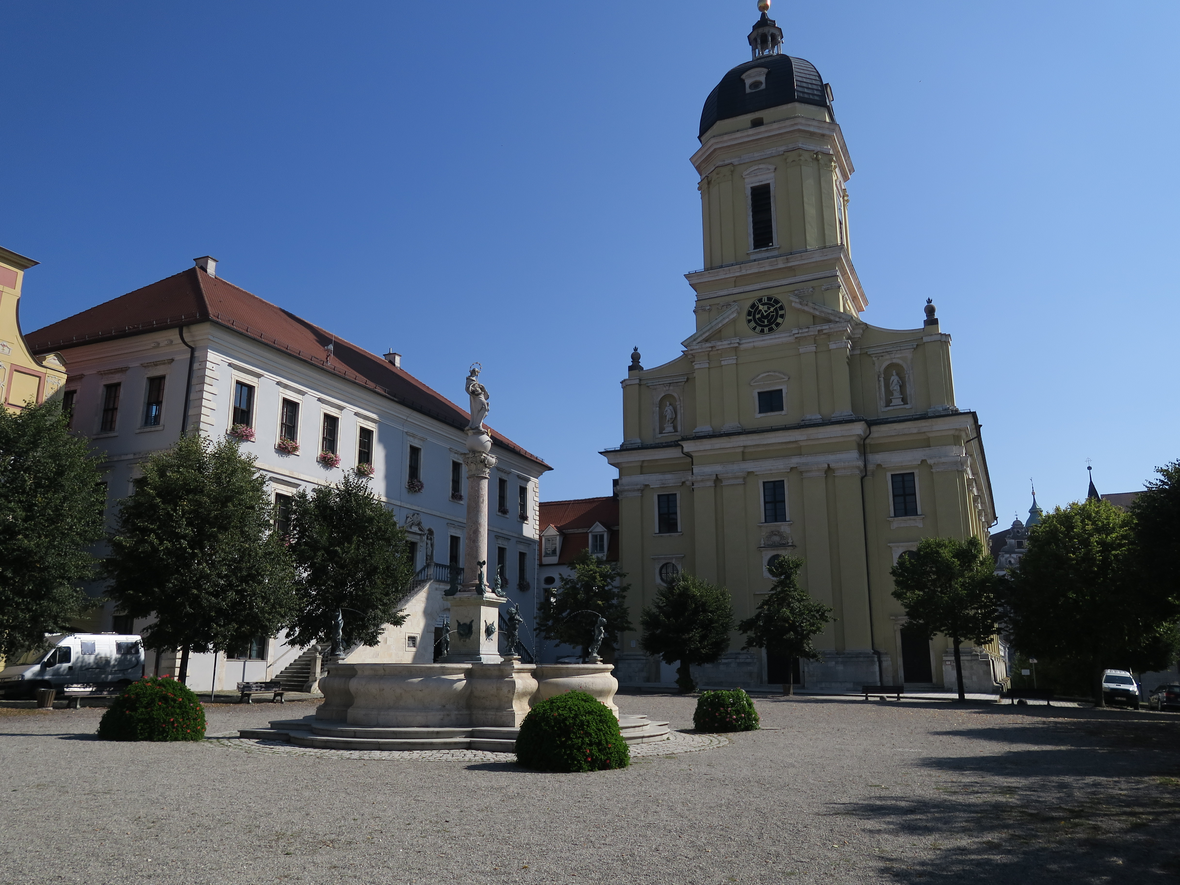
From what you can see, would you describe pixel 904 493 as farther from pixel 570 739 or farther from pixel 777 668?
pixel 570 739

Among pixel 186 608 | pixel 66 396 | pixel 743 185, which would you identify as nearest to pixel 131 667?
pixel 186 608

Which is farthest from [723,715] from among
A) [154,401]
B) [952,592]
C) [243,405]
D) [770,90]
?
[770,90]

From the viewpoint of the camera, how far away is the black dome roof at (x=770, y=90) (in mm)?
47625

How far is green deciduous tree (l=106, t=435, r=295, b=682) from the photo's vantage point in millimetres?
23781

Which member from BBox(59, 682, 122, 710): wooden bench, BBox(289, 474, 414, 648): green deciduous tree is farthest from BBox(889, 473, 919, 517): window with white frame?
BBox(59, 682, 122, 710): wooden bench

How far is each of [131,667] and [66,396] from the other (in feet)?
38.3

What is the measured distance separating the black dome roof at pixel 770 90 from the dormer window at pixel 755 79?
0.18 m

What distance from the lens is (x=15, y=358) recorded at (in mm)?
28469

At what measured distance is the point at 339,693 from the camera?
16453mm

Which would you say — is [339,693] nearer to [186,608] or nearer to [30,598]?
[186,608]

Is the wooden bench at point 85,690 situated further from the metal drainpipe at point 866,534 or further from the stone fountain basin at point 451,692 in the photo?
the metal drainpipe at point 866,534

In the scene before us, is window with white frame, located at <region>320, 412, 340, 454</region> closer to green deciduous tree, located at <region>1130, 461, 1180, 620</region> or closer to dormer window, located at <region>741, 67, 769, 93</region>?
green deciduous tree, located at <region>1130, 461, 1180, 620</region>

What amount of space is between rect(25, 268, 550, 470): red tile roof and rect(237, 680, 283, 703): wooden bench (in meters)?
11.9

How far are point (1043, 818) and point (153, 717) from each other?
13841 mm
